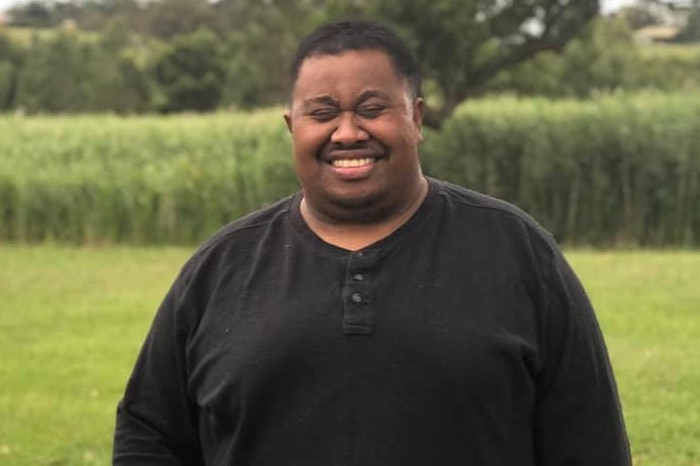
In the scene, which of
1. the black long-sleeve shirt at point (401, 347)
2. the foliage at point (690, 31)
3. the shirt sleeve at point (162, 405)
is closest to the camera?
the black long-sleeve shirt at point (401, 347)

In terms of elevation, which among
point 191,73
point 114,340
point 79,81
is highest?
point 191,73

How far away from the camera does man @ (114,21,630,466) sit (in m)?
2.29

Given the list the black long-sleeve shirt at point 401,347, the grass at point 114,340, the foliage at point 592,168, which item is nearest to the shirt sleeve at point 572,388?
the black long-sleeve shirt at point 401,347

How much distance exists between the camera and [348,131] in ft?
7.67

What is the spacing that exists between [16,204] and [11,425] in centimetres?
981

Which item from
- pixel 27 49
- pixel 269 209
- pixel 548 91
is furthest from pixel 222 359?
pixel 27 49

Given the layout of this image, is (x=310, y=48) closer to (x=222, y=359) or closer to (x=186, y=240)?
(x=222, y=359)

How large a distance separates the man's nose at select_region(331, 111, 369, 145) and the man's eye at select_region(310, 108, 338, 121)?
0.02m

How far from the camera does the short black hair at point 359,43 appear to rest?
2.39 metres

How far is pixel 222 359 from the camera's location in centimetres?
243

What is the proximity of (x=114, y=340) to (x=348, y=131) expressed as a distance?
23.9 ft

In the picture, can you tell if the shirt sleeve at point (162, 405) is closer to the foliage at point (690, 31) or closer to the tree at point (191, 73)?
the tree at point (191, 73)

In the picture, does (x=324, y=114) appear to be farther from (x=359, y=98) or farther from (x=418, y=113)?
(x=418, y=113)

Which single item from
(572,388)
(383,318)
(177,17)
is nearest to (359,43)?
(383,318)
